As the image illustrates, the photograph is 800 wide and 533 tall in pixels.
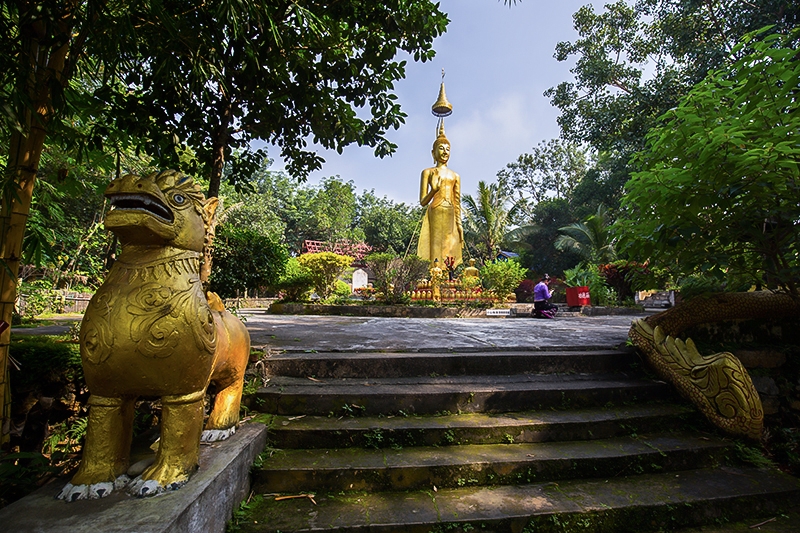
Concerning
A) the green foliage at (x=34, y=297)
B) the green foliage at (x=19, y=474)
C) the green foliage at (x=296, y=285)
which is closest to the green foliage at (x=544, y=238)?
the green foliage at (x=296, y=285)

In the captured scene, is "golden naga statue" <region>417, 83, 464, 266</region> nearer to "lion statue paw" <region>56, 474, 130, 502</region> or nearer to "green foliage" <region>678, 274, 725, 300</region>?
"green foliage" <region>678, 274, 725, 300</region>

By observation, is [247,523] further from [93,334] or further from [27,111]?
[27,111]

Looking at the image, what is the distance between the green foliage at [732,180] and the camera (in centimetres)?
258

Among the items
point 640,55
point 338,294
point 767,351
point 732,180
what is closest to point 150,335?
point 732,180

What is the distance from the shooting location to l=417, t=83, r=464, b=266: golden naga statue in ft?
47.7

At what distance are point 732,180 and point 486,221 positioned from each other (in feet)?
72.5

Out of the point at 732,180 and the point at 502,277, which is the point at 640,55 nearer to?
the point at 502,277

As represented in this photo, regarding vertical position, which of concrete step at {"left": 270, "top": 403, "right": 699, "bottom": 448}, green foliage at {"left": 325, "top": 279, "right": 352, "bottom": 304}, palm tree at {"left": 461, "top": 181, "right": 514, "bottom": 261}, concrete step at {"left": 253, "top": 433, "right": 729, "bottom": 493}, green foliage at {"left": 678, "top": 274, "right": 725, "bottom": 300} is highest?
palm tree at {"left": 461, "top": 181, "right": 514, "bottom": 261}

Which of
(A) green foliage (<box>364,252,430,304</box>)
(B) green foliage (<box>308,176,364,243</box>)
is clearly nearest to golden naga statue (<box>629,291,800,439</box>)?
(A) green foliage (<box>364,252,430,304</box>)

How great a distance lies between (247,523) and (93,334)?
1.12m

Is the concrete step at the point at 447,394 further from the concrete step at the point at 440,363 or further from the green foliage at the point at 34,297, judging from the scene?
the green foliage at the point at 34,297

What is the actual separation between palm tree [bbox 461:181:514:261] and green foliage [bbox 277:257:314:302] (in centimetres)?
1489

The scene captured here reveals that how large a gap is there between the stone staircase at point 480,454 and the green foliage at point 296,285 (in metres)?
8.40

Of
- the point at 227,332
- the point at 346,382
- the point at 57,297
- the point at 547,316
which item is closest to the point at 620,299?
the point at 547,316
